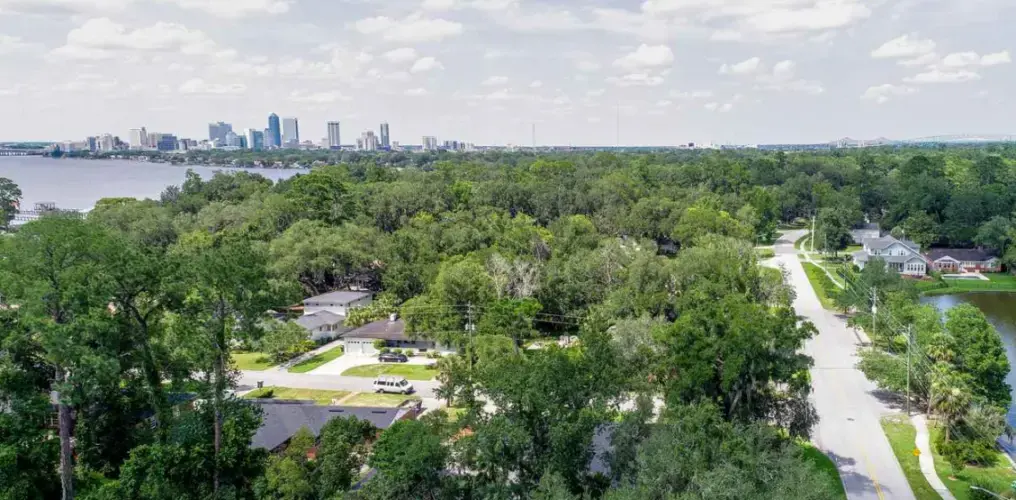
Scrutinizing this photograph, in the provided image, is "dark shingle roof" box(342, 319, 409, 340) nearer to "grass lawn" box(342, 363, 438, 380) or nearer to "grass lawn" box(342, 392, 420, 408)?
"grass lawn" box(342, 363, 438, 380)

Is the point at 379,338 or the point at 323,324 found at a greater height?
the point at 323,324

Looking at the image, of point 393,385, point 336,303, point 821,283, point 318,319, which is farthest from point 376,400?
point 821,283

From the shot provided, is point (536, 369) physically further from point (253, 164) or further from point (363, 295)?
point (253, 164)

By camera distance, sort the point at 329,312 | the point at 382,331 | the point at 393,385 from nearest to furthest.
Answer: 1. the point at 393,385
2. the point at 382,331
3. the point at 329,312

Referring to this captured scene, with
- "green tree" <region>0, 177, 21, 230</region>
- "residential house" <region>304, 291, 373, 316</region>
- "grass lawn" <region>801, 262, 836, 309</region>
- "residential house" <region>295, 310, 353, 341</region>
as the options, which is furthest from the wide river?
"green tree" <region>0, 177, 21, 230</region>

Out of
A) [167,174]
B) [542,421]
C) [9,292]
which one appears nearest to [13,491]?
[9,292]

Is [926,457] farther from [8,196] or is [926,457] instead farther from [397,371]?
[8,196]

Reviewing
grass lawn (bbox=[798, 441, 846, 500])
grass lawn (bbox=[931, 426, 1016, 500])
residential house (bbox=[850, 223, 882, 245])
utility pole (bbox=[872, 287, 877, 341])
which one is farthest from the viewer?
residential house (bbox=[850, 223, 882, 245])
